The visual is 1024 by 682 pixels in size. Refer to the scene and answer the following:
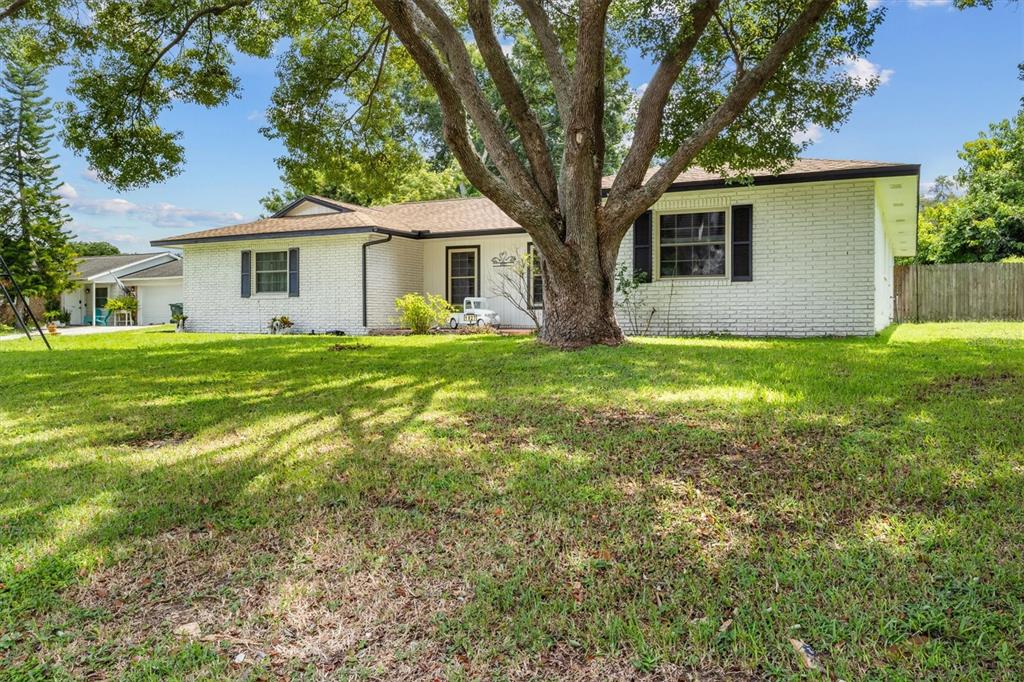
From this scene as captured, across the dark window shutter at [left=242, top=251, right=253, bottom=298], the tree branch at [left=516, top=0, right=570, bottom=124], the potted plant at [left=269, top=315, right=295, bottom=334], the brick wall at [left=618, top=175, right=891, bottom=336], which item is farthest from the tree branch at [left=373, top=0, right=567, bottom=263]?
the dark window shutter at [left=242, top=251, right=253, bottom=298]

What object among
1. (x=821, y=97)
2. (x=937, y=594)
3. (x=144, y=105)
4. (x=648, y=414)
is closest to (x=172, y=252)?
(x=144, y=105)

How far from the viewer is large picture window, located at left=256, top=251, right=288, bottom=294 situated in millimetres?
16531

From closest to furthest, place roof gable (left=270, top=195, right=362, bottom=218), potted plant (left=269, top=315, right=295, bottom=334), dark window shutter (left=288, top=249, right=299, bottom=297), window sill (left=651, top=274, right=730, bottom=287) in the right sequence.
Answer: window sill (left=651, top=274, right=730, bottom=287) → potted plant (left=269, top=315, right=295, bottom=334) → dark window shutter (left=288, top=249, right=299, bottom=297) → roof gable (left=270, top=195, right=362, bottom=218)

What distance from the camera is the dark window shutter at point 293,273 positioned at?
16.2 m

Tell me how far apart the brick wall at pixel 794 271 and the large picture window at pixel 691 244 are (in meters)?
0.18

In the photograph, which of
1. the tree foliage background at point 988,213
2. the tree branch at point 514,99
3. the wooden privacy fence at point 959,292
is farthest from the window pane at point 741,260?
the tree foliage background at point 988,213

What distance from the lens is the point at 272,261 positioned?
1666 cm

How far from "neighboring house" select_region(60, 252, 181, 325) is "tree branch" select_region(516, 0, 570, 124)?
23032 millimetres

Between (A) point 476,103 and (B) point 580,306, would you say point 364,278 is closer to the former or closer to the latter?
(A) point 476,103

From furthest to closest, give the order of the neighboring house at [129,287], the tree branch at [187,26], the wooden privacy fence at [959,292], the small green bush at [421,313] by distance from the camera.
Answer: the neighboring house at [129,287], the wooden privacy fence at [959,292], the small green bush at [421,313], the tree branch at [187,26]

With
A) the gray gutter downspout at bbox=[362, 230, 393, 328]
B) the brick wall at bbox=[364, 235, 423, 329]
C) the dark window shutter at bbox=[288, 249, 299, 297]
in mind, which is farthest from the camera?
the dark window shutter at bbox=[288, 249, 299, 297]

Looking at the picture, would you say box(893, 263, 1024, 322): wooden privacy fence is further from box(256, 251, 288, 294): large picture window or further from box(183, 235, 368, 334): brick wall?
box(256, 251, 288, 294): large picture window

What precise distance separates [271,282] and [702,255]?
11.0 meters

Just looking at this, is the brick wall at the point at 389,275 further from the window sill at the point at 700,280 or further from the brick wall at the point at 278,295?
the window sill at the point at 700,280
